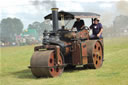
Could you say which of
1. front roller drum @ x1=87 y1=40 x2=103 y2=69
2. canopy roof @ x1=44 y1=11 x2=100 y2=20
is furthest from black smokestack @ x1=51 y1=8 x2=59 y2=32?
front roller drum @ x1=87 y1=40 x2=103 y2=69

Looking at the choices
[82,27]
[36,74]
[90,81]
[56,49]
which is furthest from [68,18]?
[90,81]

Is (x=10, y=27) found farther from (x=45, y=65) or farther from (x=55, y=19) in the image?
(x=45, y=65)

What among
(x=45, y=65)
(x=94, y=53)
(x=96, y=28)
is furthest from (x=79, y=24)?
(x=45, y=65)

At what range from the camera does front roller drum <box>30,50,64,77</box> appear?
9078 mm

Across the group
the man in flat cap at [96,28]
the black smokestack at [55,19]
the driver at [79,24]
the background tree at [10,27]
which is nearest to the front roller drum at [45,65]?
the black smokestack at [55,19]

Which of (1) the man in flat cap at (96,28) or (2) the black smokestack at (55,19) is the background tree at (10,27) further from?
(2) the black smokestack at (55,19)

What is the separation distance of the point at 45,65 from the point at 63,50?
1.30m

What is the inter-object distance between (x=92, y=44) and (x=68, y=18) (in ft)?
4.65

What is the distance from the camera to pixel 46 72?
29.9ft

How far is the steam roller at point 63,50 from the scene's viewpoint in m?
9.27

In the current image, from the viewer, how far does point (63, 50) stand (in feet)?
33.3

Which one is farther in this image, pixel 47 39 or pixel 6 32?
pixel 6 32

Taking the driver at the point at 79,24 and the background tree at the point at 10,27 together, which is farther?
the background tree at the point at 10,27

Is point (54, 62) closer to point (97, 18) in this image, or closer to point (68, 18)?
point (68, 18)
